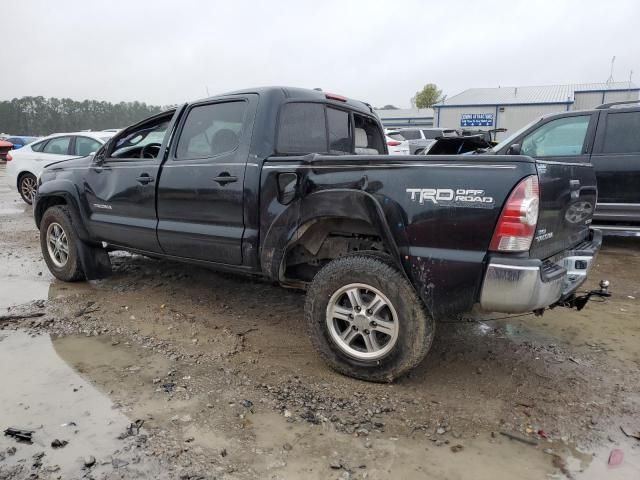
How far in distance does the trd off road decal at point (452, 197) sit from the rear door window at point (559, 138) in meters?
4.15

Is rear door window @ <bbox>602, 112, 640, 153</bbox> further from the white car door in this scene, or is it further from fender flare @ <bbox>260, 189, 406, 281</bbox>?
the white car door

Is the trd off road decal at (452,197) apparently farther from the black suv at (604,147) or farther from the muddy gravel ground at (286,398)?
the black suv at (604,147)

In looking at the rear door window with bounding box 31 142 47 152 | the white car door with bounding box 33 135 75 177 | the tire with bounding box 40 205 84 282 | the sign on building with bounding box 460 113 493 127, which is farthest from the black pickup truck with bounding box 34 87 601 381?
the sign on building with bounding box 460 113 493 127

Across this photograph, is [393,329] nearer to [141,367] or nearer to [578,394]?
[578,394]

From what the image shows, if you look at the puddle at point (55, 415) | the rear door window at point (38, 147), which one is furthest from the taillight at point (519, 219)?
the rear door window at point (38, 147)

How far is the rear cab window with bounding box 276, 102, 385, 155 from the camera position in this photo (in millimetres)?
3744

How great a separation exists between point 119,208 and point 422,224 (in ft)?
10.2

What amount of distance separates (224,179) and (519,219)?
7.01 ft

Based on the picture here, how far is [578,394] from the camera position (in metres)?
3.03

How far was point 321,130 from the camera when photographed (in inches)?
160

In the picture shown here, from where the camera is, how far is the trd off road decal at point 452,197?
2.63 m

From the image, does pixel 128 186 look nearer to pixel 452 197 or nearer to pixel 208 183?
pixel 208 183

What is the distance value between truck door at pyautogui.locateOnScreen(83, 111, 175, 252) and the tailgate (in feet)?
10.1

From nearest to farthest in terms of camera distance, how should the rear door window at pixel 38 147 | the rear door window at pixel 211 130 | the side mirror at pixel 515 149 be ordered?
the rear door window at pixel 211 130, the side mirror at pixel 515 149, the rear door window at pixel 38 147
